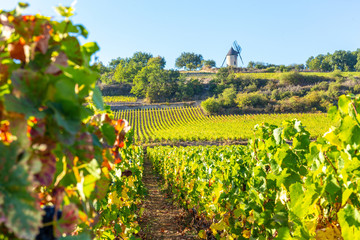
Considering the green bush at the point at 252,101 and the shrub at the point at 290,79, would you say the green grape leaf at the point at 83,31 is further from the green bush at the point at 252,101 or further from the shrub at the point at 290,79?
the shrub at the point at 290,79

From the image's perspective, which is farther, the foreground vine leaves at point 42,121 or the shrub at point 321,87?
the shrub at point 321,87

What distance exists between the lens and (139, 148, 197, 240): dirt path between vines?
5.98 meters

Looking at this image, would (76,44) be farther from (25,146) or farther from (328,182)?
(328,182)

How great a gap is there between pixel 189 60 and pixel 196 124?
6485 centimetres

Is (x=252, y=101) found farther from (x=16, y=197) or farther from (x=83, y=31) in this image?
(x=16, y=197)

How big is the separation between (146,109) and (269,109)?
66.1 ft

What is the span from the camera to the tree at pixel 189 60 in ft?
327

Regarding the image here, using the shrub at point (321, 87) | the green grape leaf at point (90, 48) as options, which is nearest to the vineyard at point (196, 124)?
the shrub at point (321, 87)

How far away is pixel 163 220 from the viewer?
7180mm

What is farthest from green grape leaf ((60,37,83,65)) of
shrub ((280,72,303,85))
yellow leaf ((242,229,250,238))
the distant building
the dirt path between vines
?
the distant building

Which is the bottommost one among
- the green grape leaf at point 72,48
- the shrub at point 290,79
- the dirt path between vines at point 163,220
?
the dirt path between vines at point 163,220

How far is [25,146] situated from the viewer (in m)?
0.61

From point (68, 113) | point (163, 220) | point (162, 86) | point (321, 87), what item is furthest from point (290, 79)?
point (68, 113)

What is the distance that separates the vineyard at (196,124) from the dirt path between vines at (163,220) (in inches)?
677
